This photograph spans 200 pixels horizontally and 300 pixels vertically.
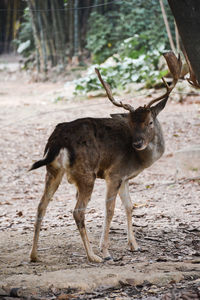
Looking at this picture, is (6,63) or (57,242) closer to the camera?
(57,242)

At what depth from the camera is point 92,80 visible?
52.9 feet

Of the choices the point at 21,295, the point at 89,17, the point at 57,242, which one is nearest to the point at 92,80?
the point at 89,17

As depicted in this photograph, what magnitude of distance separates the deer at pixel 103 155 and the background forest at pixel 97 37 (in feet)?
29.1

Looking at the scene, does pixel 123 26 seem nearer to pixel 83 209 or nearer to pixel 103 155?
pixel 103 155

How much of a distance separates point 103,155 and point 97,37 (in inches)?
678

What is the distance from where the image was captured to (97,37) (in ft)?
69.8

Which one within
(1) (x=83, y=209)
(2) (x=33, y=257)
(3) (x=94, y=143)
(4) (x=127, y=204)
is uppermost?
(3) (x=94, y=143)

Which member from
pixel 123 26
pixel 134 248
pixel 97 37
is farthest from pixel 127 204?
pixel 97 37

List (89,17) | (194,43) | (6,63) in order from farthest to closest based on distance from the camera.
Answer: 1. (6,63)
2. (89,17)
3. (194,43)

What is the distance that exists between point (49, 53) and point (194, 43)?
801 inches

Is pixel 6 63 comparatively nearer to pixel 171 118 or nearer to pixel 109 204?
pixel 171 118

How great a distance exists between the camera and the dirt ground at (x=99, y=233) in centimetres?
361

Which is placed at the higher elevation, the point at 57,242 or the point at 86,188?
the point at 86,188

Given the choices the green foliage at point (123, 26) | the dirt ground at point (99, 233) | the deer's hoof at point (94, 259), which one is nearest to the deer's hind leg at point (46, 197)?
the dirt ground at point (99, 233)
